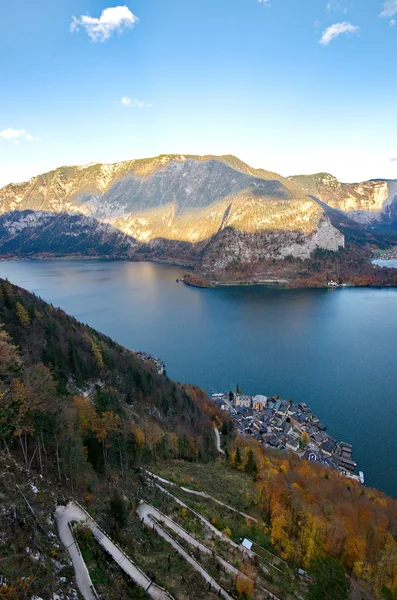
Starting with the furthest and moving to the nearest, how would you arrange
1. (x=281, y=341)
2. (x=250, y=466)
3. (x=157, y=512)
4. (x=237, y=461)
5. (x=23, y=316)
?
(x=281, y=341) → (x=23, y=316) → (x=237, y=461) → (x=250, y=466) → (x=157, y=512)

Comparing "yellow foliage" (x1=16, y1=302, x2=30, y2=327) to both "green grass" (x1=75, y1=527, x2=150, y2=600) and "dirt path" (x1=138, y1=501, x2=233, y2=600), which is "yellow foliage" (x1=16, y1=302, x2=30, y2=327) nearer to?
"dirt path" (x1=138, y1=501, x2=233, y2=600)

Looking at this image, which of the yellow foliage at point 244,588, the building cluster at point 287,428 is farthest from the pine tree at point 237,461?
the yellow foliage at point 244,588

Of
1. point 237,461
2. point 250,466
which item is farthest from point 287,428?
point 250,466

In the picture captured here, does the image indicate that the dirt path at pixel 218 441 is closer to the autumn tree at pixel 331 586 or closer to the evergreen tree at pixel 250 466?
the evergreen tree at pixel 250 466

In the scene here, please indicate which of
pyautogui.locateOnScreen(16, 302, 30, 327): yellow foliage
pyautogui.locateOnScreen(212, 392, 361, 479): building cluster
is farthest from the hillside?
pyautogui.locateOnScreen(212, 392, 361, 479): building cluster

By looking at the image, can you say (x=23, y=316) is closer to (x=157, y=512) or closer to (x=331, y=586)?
(x=157, y=512)

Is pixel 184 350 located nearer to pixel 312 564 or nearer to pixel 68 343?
pixel 68 343
